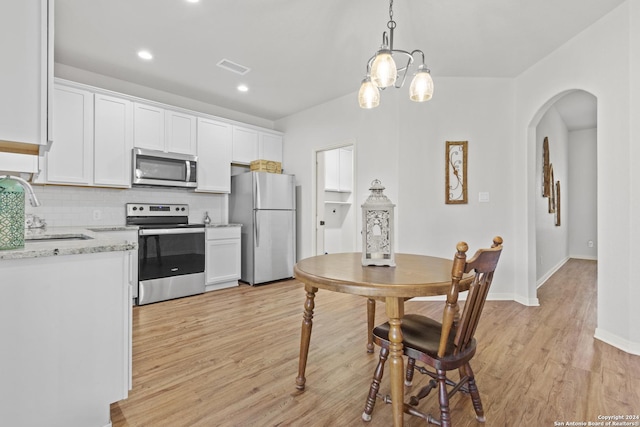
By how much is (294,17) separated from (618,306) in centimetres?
353

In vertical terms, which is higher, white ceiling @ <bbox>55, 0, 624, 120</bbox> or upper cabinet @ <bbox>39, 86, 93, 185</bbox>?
white ceiling @ <bbox>55, 0, 624, 120</bbox>

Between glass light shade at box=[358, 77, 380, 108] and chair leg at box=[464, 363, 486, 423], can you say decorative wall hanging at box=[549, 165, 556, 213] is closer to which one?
glass light shade at box=[358, 77, 380, 108]

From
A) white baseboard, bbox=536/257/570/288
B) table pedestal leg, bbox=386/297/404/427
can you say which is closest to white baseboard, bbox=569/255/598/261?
white baseboard, bbox=536/257/570/288

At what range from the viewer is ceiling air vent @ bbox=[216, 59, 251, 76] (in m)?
3.37

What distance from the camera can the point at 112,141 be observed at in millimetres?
3467

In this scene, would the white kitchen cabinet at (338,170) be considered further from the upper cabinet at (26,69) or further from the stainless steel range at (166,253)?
the upper cabinet at (26,69)

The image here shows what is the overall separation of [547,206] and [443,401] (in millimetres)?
4567

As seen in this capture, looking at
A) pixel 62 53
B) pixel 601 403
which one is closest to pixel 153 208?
pixel 62 53

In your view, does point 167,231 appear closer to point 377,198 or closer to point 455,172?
point 377,198

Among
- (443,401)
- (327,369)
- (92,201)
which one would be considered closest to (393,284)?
(443,401)

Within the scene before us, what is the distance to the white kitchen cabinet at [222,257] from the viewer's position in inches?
160

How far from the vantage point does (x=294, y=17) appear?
2.58 metres

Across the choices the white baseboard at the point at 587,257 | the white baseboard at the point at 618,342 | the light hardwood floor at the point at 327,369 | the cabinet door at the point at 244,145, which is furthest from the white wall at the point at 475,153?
the white baseboard at the point at 587,257

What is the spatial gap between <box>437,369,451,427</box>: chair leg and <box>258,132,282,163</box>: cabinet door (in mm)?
4185
